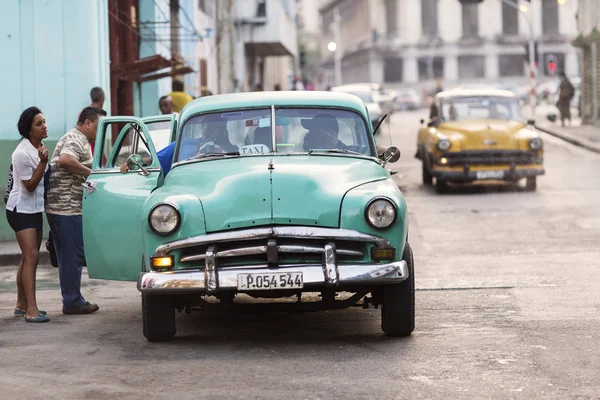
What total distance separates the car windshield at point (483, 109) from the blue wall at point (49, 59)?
7.85 m

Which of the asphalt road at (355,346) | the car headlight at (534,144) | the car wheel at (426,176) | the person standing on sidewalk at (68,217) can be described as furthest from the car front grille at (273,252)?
the car wheel at (426,176)

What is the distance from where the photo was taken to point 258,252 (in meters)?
8.07

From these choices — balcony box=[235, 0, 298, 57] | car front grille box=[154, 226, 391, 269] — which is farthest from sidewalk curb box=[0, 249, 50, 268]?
balcony box=[235, 0, 298, 57]

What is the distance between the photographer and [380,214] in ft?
27.1

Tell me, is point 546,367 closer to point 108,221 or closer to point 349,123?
point 349,123

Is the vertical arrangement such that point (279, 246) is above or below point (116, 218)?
below

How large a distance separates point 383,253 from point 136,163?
220cm

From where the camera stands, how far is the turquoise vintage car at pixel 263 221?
26.6ft

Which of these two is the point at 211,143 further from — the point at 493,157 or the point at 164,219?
the point at 493,157

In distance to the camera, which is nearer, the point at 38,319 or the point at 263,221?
the point at 263,221

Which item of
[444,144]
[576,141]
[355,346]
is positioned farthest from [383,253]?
[576,141]

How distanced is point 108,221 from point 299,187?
1.86 meters

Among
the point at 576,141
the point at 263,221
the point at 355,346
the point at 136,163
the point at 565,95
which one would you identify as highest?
the point at 565,95

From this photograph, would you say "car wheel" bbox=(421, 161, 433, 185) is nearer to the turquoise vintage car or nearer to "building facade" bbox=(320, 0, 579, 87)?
the turquoise vintage car
